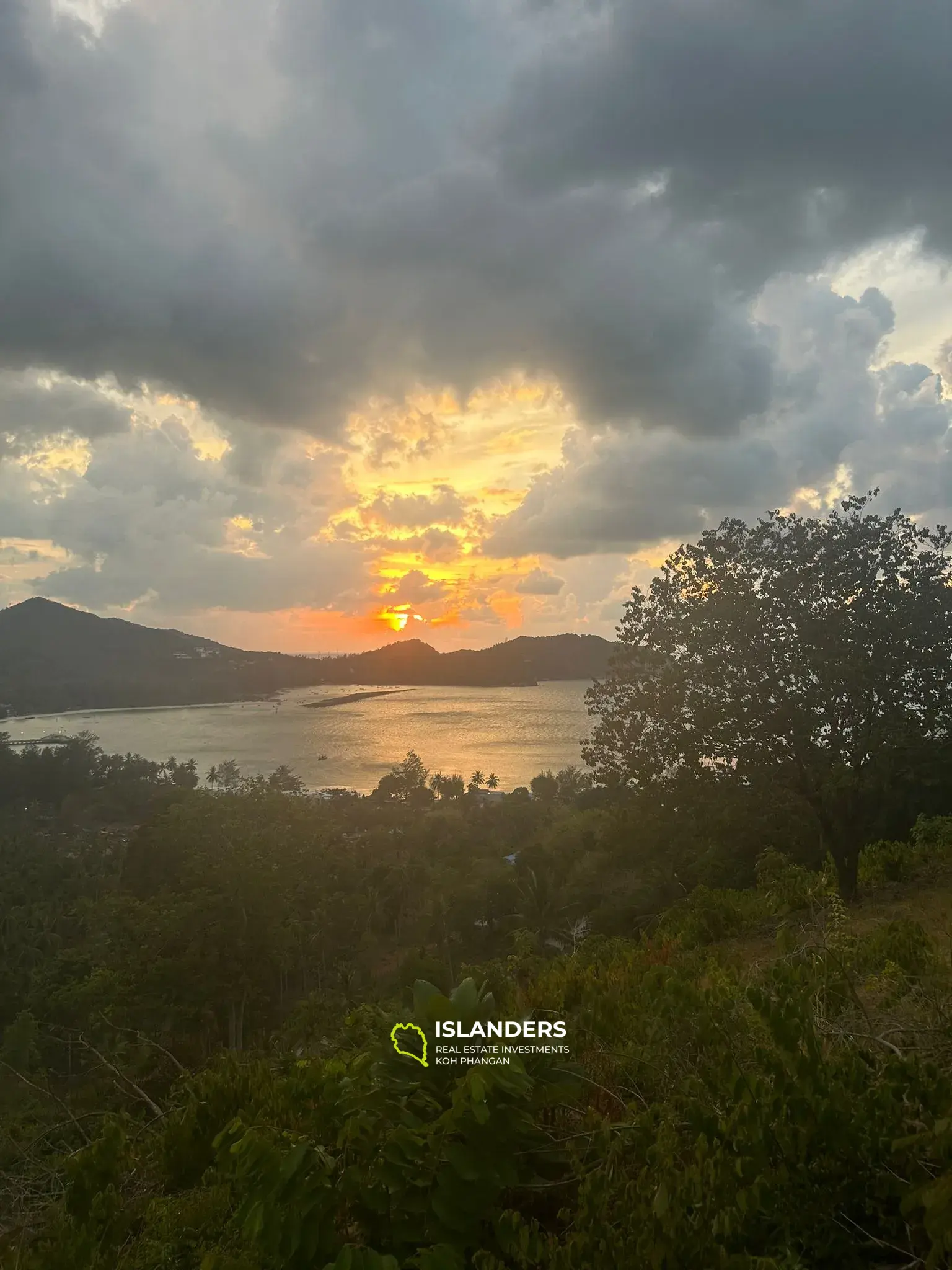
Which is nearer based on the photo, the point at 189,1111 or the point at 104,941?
the point at 189,1111

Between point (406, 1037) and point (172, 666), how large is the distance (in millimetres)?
173720

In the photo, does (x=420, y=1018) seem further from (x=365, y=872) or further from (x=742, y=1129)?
(x=365, y=872)

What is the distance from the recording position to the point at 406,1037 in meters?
3.03

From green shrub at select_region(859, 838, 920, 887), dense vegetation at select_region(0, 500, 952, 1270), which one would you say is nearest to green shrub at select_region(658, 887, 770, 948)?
dense vegetation at select_region(0, 500, 952, 1270)

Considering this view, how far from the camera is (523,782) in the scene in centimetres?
7719

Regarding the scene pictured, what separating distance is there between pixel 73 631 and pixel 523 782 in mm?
139067

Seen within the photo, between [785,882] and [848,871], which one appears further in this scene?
[848,871]

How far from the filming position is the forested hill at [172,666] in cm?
14838

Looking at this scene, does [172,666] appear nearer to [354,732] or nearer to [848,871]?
[354,732]

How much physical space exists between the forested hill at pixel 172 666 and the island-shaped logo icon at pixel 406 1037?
452ft

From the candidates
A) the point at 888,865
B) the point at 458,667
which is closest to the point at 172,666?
the point at 458,667

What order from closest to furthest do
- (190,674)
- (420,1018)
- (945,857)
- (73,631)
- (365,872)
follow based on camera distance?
(420,1018), (945,857), (365,872), (190,674), (73,631)

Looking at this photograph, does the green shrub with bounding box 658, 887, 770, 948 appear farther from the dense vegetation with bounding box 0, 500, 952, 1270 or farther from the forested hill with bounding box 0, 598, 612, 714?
the forested hill with bounding box 0, 598, 612, 714

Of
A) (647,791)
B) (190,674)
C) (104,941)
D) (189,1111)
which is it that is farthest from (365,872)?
(190,674)
